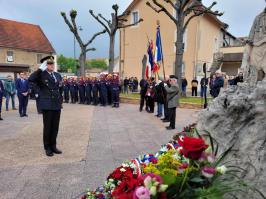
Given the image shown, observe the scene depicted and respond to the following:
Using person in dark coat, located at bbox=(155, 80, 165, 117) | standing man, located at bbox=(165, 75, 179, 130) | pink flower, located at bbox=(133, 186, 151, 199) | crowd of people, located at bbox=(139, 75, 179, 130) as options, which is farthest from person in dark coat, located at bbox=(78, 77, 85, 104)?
pink flower, located at bbox=(133, 186, 151, 199)

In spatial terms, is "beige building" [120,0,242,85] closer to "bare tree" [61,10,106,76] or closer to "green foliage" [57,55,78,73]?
"bare tree" [61,10,106,76]

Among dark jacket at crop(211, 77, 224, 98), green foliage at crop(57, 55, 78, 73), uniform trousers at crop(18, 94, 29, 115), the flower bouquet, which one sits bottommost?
uniform trousers at crop(18, 94, 29, 115)

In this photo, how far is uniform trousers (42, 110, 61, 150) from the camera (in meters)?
5.92

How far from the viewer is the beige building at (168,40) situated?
3039 centimetres

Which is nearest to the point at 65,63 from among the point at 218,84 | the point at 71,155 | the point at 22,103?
the point at 22,103

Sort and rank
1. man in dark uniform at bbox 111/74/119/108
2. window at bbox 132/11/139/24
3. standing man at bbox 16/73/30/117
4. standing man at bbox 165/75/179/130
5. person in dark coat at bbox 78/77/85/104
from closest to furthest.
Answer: standing man at bbox 165/75/179/130
standing man at bbox 16/73/30/117
man in dark uniform at bbox 111/74/119/108
person in dark coat at bbox 78/77/85/104
window at bbox 132/11/139/24

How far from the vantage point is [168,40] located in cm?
3206

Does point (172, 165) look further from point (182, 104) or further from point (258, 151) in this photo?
point (182, 104)

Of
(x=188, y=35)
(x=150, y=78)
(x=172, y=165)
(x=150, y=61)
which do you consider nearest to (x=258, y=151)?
(x=172, y=165)

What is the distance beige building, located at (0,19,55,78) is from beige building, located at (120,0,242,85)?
15.3m

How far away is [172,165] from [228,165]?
0.49 m

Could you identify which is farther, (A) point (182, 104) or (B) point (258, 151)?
(A) point (182, 104)

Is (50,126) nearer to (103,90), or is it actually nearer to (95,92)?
(103,90)

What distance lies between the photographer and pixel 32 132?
28.4ft
